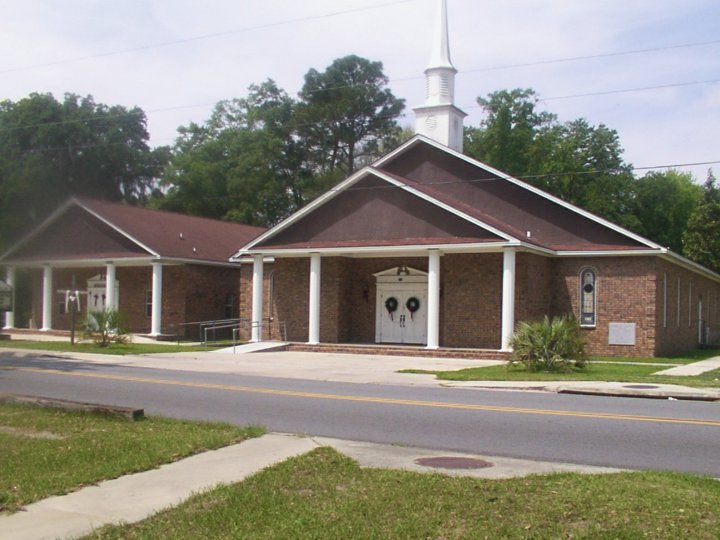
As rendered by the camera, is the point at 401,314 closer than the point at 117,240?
Yes

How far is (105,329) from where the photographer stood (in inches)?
1183

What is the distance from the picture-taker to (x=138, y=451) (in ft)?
30.1

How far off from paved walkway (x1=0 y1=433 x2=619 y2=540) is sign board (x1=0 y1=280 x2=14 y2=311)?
27082 mm

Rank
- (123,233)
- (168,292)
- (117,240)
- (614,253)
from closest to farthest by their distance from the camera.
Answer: (614,253) < (123,233) < (117,240) < (168,292)

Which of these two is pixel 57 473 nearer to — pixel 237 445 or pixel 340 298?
pixel 237 445

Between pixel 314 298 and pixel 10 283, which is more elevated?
pixel 10 283

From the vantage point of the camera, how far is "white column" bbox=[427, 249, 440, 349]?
27.8 m

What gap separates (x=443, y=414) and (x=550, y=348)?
9212 mm

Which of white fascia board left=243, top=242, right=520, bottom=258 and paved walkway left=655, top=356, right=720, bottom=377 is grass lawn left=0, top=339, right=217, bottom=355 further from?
paved walkway left=655, top=356, right=720, bottom=377

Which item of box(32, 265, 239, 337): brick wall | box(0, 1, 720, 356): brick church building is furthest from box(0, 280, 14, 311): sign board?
box(32, 265, 239, 337): brick wall

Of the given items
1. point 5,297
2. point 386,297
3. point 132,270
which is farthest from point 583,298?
point 5,297

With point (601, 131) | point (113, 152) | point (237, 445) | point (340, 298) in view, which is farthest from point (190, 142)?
point (237, 445)

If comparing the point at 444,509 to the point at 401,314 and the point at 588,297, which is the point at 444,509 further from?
the point at 401,314

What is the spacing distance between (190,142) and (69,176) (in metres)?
52.8
